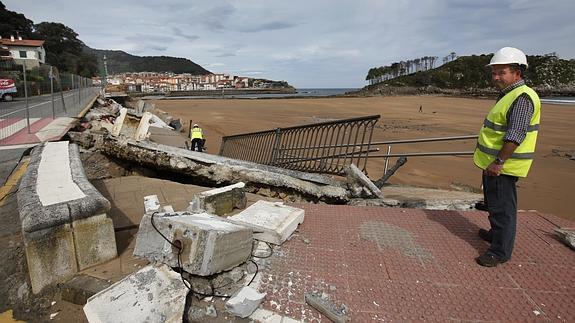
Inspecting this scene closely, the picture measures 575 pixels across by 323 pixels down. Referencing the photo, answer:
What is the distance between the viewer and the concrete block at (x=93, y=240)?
8.07 ft

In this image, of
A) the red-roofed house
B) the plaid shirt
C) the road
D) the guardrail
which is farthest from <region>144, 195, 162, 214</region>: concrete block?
the red-roofed house

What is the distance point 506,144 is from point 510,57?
76 cm

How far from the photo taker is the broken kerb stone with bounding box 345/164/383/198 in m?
4.81

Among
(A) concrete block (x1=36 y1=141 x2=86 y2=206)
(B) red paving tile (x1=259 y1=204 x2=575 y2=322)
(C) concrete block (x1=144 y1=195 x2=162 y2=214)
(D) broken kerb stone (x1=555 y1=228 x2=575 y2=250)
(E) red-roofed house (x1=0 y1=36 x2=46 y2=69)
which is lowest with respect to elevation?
(B) red paving tile (x1=259 y1=204 x2=575 y2=322)

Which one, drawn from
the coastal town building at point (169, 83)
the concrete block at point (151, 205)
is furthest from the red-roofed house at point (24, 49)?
the concrete block at point (151, 205)

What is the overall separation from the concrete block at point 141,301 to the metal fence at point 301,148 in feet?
13.0

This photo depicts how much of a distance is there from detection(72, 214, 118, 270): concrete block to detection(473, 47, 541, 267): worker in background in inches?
130

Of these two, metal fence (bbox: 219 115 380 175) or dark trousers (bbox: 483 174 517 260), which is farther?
metal fence (bbox: 219 115 380 175)

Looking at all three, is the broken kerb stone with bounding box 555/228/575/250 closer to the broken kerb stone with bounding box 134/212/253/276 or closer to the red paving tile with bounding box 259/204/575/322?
the red paving tile with bounding box 259/204/575/322

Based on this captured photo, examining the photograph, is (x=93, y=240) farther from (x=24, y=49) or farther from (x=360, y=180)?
(x=24, y=49)

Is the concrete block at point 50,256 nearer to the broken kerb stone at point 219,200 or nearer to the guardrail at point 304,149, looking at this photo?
the broken kerb stone at point 219,200

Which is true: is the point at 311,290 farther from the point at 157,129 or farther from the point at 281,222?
the point at 157,129

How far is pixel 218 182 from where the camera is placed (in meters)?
5.15

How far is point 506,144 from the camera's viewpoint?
260 cm
